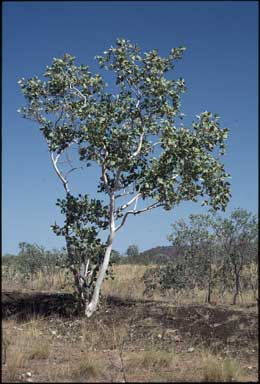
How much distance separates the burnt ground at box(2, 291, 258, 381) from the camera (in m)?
11.4

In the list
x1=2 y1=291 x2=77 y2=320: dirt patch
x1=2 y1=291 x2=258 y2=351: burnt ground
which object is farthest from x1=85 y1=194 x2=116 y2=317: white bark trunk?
x1=2 y1=291 x2=77 y2=320: dirt patch

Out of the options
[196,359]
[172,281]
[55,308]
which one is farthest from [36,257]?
[196,359]

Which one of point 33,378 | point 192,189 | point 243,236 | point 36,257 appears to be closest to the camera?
point 33,378

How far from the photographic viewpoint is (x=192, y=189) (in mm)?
13797

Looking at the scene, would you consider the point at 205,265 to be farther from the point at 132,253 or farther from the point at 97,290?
the point at 132,253

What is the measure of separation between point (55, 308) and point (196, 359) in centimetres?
575

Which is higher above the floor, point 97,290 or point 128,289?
point 97,290

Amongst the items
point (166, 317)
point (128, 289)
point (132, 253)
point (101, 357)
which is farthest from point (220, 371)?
point (132, 253)

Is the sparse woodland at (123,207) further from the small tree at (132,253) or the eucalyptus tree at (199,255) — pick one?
the small tree at (132,253)

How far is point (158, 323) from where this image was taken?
13.0m

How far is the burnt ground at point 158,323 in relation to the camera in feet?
37.3

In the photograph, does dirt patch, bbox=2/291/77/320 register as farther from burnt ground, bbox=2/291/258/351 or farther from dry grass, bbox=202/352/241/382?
dry grass, bbox=202/352/241/382

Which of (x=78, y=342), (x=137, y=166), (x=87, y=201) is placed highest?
(x=137, y=166)

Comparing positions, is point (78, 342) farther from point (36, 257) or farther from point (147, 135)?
point (36, 257)
